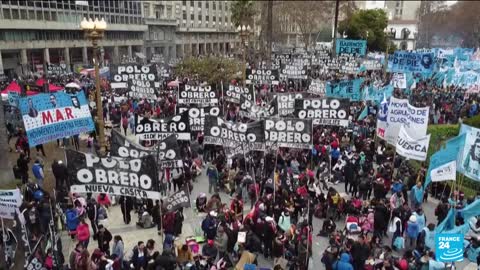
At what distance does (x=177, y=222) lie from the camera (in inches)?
472

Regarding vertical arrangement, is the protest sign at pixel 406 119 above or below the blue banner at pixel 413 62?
below

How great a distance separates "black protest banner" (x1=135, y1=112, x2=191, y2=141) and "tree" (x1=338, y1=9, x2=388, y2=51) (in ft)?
188

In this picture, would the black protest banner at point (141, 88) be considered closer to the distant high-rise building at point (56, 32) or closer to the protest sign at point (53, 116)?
the protest sign at point (53, 116)

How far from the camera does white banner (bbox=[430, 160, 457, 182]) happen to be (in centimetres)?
1216

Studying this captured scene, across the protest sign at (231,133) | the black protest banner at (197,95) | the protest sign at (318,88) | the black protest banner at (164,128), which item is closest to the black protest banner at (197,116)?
the black protest banner at (164,128)

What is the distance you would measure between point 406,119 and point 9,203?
1351 cm

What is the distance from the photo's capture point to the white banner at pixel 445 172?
39.9 ft

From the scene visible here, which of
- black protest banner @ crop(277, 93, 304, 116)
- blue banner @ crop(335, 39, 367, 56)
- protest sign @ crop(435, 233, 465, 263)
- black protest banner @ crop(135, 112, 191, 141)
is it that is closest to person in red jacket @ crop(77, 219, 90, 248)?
black protest banner @ crop(135, 112, 191, 141)

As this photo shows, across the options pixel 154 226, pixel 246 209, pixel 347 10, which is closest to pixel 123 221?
pixel 154 226

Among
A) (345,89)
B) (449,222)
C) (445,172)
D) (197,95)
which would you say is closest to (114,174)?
(449,222)

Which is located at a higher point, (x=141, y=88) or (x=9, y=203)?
(x=141, y=88)

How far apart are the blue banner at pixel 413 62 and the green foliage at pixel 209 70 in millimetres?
12723

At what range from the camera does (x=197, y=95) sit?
2142 centimetres

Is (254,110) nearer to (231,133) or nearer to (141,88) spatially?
(141,88)
